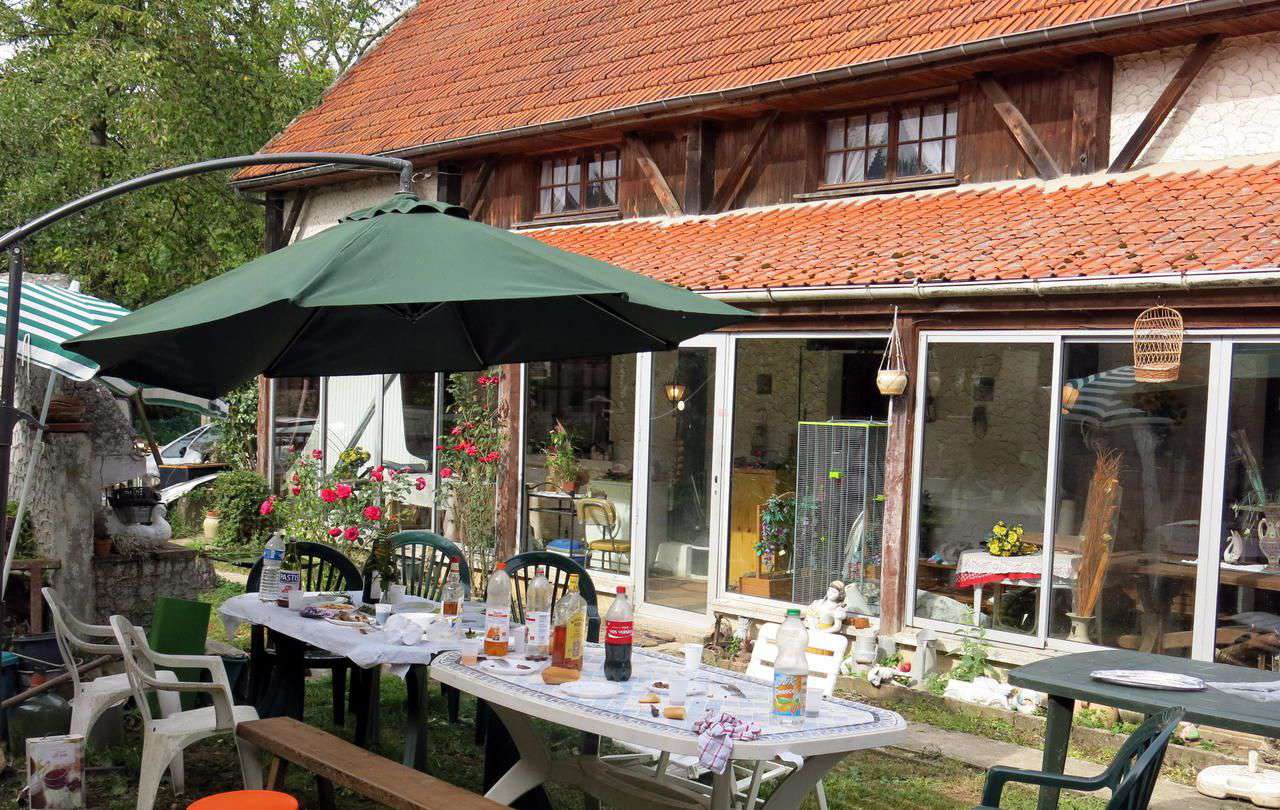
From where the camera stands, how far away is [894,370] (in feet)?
25.9

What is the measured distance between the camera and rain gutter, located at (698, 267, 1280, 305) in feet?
20.3

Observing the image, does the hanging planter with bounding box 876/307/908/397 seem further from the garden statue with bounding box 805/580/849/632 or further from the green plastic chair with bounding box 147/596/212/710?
Result: the green plastic chair with bounding box 147/596/212/710

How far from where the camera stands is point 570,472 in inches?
416

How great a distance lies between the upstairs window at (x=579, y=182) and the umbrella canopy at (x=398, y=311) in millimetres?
5339

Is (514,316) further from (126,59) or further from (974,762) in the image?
(126,59)

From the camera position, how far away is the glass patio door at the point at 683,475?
30.2 ft

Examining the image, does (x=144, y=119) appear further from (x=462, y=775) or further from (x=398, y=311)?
(x=462, y=775)

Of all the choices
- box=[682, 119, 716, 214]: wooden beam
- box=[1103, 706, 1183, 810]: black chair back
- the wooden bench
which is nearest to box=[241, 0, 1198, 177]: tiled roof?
box=[682, 119, 716, 214]: wooden beam

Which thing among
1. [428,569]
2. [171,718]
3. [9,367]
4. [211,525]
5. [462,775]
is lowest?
[211,525]

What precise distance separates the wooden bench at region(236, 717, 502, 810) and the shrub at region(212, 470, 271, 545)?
363 inches

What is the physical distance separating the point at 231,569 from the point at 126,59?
32.3 feet

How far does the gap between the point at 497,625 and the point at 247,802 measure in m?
1.20

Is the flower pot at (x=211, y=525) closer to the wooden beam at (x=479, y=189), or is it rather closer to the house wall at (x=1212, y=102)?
the wooden beam at (x=479, y=189)

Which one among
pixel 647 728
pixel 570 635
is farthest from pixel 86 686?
pixel 647 728
